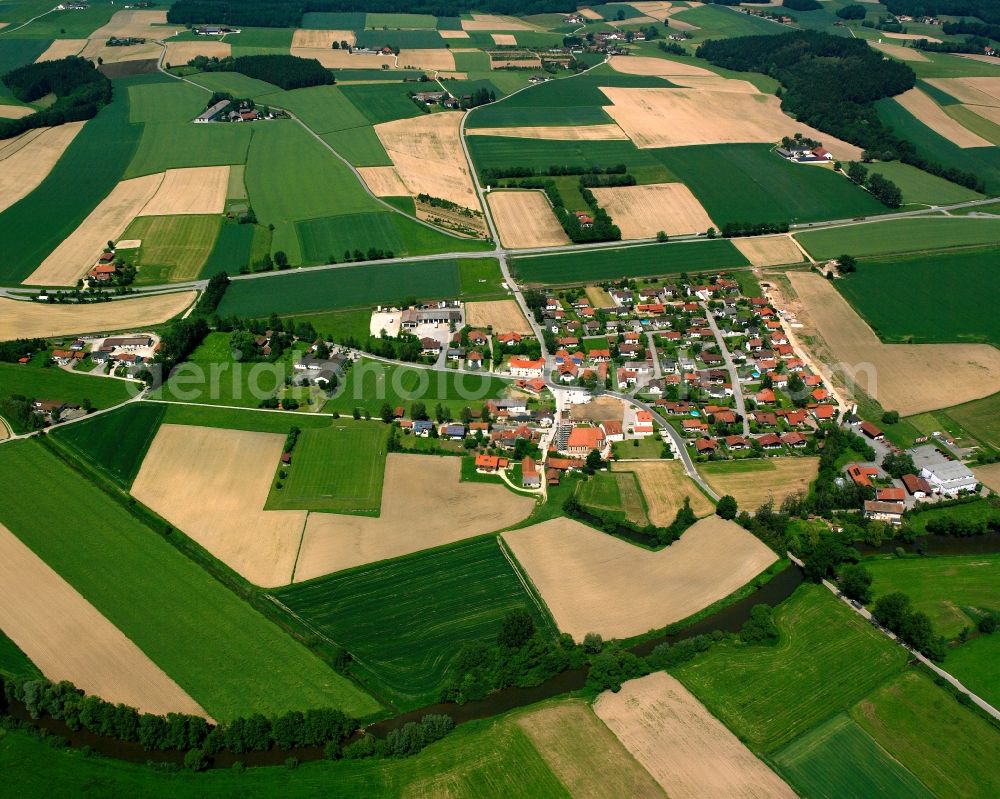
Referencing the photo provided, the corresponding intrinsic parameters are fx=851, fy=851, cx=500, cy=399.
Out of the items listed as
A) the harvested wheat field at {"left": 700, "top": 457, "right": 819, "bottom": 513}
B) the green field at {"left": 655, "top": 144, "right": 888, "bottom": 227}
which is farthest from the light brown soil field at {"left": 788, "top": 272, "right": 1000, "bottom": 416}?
the green field at {"left": 655, "top": 144, "right": 888, "bottom": 227}

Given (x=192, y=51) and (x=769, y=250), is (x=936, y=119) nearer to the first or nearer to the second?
(x=769, y=250)

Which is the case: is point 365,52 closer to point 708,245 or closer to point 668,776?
point 708,245

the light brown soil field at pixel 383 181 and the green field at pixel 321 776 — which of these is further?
the light brown soil field at pixel 383 181

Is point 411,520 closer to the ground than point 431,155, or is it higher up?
closer to the ground

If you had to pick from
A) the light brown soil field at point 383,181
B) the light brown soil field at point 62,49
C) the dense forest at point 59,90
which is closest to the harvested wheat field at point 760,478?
the light brown soil field at point 383,181

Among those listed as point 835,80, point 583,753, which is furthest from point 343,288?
point 835,80

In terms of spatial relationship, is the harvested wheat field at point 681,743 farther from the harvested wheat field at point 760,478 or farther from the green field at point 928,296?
the green field at point 928,296

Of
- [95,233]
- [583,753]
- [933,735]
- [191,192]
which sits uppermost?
[191,192]
